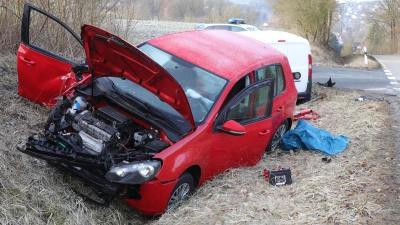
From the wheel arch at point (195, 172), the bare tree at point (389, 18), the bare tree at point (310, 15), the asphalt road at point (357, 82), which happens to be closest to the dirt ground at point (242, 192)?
the wheel arch at point (195, 172)

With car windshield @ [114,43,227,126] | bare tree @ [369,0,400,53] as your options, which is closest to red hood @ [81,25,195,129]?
car windshield @ [114,43,227,126]

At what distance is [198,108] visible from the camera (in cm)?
528

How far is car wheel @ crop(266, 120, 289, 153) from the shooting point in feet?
22.9

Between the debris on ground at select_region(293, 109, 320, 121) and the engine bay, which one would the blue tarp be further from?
the engine bay

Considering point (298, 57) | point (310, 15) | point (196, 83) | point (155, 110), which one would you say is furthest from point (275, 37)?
point (310, 15)

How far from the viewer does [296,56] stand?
10906 millimetres

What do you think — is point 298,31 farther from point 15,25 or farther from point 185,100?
point 185,100

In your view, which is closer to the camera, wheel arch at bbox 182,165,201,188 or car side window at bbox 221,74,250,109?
wheel arch at bbox 182,165,201,188

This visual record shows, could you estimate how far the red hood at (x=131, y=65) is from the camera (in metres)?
4.50

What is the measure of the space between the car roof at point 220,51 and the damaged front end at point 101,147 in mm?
1298

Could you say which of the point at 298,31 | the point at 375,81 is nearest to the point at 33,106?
the point at 375,81

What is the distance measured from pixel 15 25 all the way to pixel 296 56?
640cm

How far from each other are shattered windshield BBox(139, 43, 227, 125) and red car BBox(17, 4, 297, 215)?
0.04ft

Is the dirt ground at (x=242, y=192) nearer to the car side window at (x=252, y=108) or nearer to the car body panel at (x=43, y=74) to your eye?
the car body panel at (x=43, y=74)
